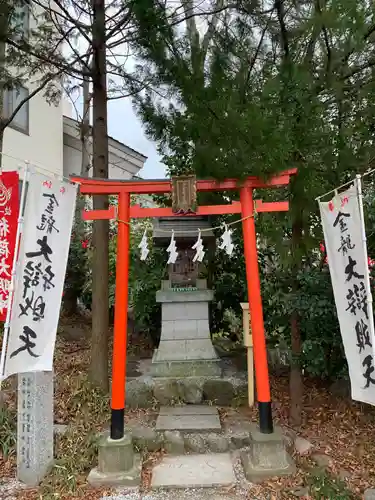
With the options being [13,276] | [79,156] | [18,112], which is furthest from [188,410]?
[79,156]

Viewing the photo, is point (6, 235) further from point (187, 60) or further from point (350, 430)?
point (350, 430)

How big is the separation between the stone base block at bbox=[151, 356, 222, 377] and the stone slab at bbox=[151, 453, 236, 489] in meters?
1.41

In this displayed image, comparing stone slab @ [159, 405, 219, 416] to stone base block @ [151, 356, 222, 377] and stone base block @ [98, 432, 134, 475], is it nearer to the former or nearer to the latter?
stone base block @ [151, 356, 222, 377]

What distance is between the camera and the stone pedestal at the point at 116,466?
12.9 feet

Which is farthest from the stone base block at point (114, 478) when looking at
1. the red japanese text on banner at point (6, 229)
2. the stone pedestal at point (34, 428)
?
the red japanese text on banner at point (6, 229)

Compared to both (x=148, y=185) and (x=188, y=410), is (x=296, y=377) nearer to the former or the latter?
(x=188, y=410)

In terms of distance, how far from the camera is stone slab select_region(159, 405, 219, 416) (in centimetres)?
519

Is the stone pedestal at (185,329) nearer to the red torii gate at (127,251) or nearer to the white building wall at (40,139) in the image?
the red torii gate at (127,251)

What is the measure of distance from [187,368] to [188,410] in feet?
2.33

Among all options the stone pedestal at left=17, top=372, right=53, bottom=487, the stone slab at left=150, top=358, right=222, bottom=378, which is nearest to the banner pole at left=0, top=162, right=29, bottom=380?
the stone pedestal at left=17, top=372, right=53, bottom=487

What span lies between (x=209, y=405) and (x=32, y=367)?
9.01 ft

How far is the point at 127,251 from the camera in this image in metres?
4.45

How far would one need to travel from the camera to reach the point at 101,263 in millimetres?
5594

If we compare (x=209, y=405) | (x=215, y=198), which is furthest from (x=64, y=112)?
(x=209, y=405)
